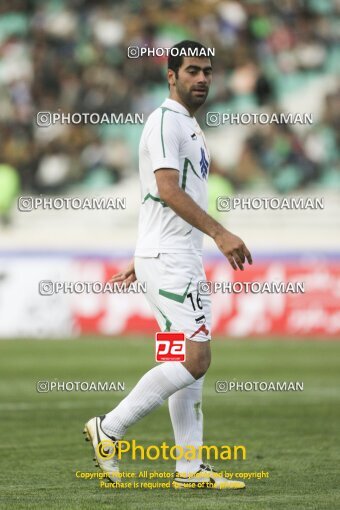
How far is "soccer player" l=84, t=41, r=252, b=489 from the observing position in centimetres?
611

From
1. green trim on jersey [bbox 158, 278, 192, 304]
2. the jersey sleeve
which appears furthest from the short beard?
green trim on jersey [bbox 158, 278, 192, 304]

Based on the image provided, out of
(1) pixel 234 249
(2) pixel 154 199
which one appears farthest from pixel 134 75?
(1) pixel 234 249

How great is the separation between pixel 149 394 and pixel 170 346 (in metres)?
0.27

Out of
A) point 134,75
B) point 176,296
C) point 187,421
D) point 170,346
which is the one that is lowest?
point 187,421

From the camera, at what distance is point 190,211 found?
6.00 m

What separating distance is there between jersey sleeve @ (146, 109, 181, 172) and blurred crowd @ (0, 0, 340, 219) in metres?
15.3

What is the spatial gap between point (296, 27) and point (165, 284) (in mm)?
18279

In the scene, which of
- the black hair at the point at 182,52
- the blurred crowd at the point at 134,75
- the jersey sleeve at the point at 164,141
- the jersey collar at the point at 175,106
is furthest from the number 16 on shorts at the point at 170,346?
the blurred crowd at the point at 134,75

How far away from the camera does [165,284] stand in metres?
6.21

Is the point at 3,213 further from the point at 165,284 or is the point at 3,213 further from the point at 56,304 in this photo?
the point at 165,284

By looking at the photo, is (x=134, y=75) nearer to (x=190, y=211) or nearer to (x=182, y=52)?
(x=182, y=52)

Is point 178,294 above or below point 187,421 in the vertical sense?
above


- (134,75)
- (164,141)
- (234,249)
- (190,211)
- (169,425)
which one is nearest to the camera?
(234,249)

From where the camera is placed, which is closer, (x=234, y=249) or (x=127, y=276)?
(x=234, y=249)
